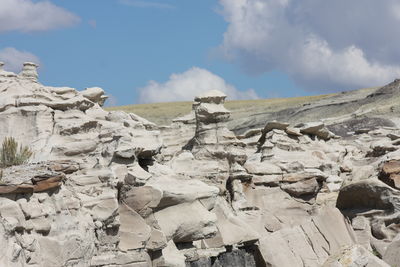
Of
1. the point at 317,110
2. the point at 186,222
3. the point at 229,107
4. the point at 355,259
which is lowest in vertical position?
the point at 355,259

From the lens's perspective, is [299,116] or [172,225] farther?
[299,116]

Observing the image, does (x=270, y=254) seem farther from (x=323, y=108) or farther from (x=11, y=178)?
(x=323, y=108)

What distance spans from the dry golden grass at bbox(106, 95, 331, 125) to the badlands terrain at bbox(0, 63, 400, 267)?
57382mm

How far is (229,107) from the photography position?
95.0m

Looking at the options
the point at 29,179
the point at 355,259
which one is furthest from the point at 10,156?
the point at 355,259

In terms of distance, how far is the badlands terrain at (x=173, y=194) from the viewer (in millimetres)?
9773

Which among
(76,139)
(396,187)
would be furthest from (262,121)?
(76,139)

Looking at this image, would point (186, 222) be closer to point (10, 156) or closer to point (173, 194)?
point (173, 194)

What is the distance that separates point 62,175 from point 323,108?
2321 inches

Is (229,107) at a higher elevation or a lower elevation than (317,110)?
higher

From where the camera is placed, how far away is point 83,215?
1034 cm

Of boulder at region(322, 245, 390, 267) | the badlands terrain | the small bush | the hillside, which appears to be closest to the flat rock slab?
the badlands terrain

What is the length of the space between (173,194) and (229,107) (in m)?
82.9

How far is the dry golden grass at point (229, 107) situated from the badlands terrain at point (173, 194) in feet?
188
